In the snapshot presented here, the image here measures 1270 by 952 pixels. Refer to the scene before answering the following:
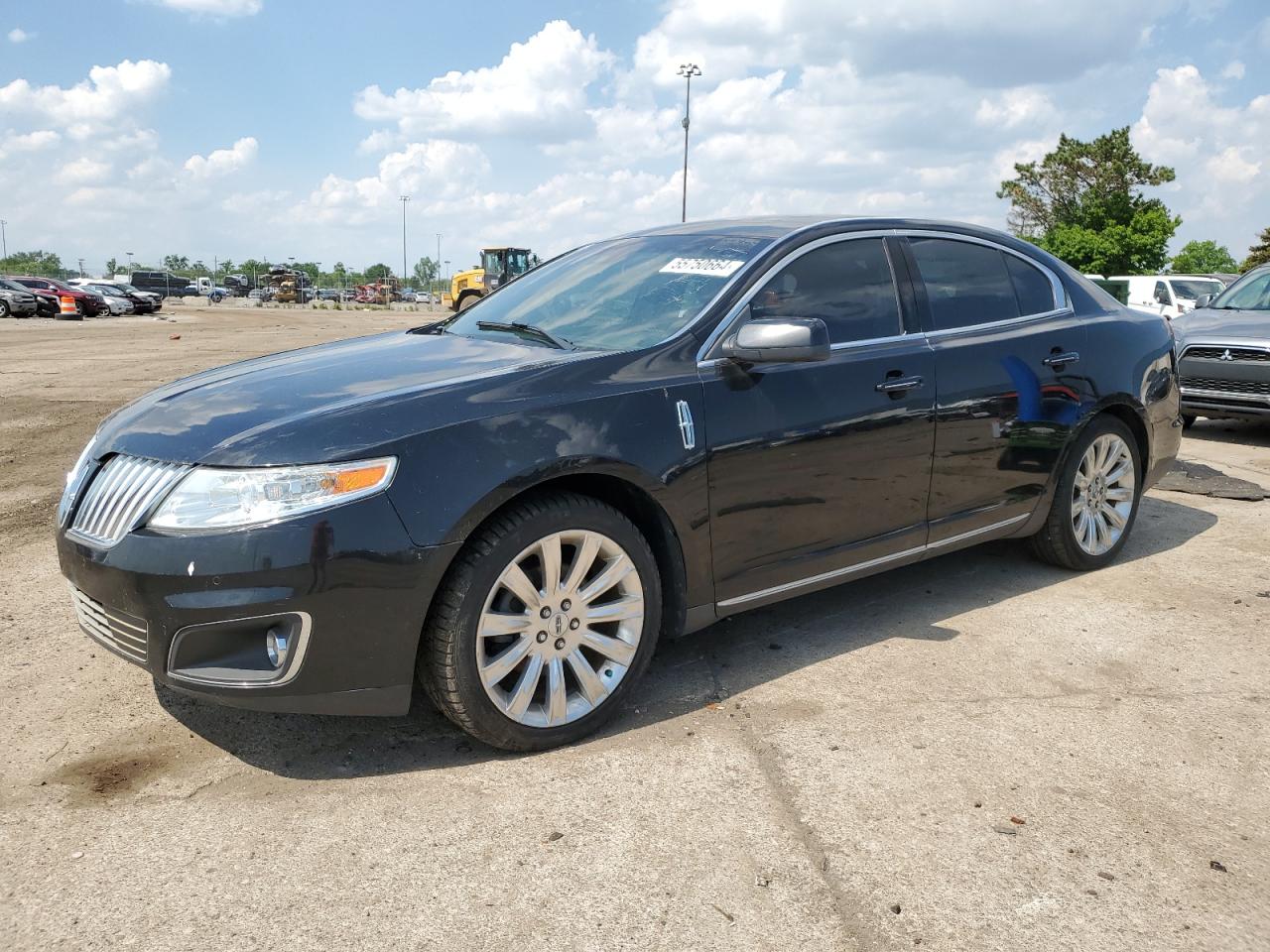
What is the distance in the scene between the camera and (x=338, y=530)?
2.72m

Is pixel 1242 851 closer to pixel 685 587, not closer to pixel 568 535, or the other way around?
pixel 685 587

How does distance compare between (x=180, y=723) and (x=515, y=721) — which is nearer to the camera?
(x=515, y=721)

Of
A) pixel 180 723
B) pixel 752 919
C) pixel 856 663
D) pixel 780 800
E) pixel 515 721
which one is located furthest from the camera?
pixel 856 663

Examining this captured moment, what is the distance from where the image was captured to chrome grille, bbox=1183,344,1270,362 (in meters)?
8.59

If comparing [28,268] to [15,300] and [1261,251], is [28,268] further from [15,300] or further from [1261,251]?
[1261,251]

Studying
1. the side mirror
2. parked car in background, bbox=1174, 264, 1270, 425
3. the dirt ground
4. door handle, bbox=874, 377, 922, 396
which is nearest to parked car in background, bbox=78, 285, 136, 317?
parked car in background, bbox=1174, 264, 1270, 425

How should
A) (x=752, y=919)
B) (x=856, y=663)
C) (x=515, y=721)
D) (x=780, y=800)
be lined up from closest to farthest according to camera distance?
(x=752, y=919), (x=780, y=800), (x=515, y=721), (x=856, y=663)

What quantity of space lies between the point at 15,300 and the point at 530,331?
130ft

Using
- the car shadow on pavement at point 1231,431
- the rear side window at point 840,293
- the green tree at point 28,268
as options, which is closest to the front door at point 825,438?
the rear side window at point 840,293

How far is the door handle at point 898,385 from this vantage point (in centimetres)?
392

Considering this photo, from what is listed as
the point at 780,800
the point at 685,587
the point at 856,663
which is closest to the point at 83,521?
the point at 685,587

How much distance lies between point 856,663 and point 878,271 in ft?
4.99

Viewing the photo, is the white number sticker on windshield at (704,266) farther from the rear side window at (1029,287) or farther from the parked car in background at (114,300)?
the parked car in background at (114,300)

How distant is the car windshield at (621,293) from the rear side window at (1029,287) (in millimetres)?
1438
